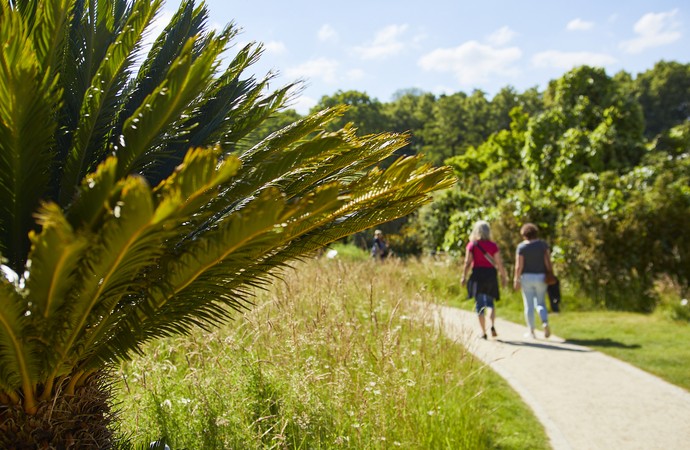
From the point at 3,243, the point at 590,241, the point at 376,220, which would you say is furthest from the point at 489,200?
the point at 3,243

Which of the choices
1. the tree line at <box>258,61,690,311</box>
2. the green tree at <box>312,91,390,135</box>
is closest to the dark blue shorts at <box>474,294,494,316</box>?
the tree line at <box>258,61,690,311</box>

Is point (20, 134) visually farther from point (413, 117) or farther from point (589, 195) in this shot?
point (413, 117)

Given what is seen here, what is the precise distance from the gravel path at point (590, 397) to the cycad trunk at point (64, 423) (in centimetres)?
317

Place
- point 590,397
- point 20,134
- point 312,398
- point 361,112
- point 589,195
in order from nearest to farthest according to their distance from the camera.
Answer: point 20,134
point 312,398
point 590,397
point 589,195
point 361,112

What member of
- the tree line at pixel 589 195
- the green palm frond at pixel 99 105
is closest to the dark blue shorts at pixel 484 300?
the tree line at pixel 589 195

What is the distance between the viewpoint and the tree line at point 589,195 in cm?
1222

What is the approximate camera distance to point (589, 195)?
550 inches

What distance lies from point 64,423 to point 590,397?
5437 millimetres

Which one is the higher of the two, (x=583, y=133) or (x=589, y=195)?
(x=583, y=133)

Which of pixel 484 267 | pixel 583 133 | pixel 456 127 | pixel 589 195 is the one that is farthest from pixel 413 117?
pixel 484 267

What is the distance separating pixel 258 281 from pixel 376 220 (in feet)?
2.50

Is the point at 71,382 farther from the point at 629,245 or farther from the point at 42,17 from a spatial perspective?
the point at 629,245

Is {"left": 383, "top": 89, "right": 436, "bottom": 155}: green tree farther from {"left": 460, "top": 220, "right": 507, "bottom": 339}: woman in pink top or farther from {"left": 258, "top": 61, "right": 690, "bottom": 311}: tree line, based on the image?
{"left": 460, "top": 220, "right": 507, "bottom": 339}: woman in pink top

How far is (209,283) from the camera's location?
2.80 meters
